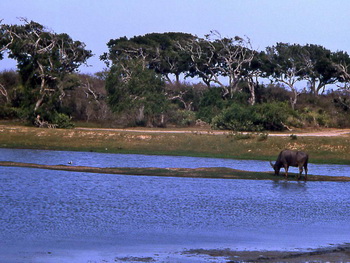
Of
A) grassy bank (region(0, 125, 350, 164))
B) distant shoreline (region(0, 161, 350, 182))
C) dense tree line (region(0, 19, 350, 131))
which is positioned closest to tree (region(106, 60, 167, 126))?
dense tree line (region(0, 19, 350, 131))

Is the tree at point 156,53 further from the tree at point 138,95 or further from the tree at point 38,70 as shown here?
the tree at point 38,70

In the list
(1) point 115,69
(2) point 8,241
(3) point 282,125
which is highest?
(1) point 115,69

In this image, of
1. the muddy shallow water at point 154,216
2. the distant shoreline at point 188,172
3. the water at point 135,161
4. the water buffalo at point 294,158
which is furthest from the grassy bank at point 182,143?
the muddy shallow water at point 154,216

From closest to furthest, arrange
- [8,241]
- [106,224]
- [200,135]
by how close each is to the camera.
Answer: [8,241] → [106,224] → [200,135]

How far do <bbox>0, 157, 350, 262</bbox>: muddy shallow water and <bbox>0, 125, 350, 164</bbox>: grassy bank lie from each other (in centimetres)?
1271

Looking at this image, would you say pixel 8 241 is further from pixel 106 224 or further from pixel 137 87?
pixel 137 87

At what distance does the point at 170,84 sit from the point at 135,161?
128 feet

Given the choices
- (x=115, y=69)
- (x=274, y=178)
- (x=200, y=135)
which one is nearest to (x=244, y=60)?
(x=115, y=69)

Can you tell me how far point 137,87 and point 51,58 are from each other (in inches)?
305

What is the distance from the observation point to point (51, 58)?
53.0m

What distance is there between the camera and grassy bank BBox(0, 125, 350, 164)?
3900cm

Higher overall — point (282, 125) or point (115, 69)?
point (115, 69)

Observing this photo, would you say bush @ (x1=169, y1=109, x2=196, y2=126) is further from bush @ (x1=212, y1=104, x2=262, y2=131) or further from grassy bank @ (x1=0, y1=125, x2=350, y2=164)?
grassy bank @ (x1=0, y1=125, x2=350, y2=164)

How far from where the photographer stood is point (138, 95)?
185ft
